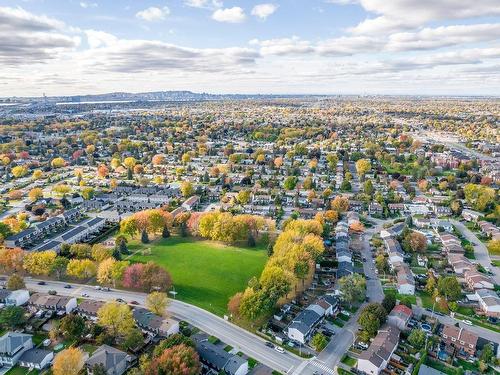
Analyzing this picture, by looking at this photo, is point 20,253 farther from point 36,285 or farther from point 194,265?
point 194,265

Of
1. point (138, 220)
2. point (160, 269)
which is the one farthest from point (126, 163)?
point (160, 269)

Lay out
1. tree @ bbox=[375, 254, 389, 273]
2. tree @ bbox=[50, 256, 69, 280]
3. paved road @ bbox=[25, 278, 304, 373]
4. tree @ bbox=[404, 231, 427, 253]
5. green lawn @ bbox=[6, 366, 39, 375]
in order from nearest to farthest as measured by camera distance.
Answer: green lawn @ bbox=[6, 366, 39, 375], paved road @ bbox=[25, 278, 304, 373], tree @ bbox=[50, 256, 69, 280], tree @ bbox=[375, 254, 389, 273], tree @ bbox=[404, 231, 427, 253]

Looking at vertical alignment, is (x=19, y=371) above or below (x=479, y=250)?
below

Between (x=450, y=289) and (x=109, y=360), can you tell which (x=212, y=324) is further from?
(x=450, y=289)

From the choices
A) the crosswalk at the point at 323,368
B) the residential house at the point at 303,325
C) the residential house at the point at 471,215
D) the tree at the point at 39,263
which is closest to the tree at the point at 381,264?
the residential house at the point at 303,325

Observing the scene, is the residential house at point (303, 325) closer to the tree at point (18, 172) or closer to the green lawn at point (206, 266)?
the green lawn at point (206, 266)

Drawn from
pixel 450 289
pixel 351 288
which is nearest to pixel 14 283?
pixel 351 288

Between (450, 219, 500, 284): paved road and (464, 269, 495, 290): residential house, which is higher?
(464, 269, 495, 290): residential house

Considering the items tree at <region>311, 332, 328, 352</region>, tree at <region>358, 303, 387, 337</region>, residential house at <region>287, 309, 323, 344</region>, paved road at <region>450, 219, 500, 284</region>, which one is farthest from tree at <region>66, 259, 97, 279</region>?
paved road at <region>450, 219, 500, 284</region>

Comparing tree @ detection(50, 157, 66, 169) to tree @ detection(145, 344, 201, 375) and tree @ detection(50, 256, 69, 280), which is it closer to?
tree @ detection(50, 256, 69, 280)
